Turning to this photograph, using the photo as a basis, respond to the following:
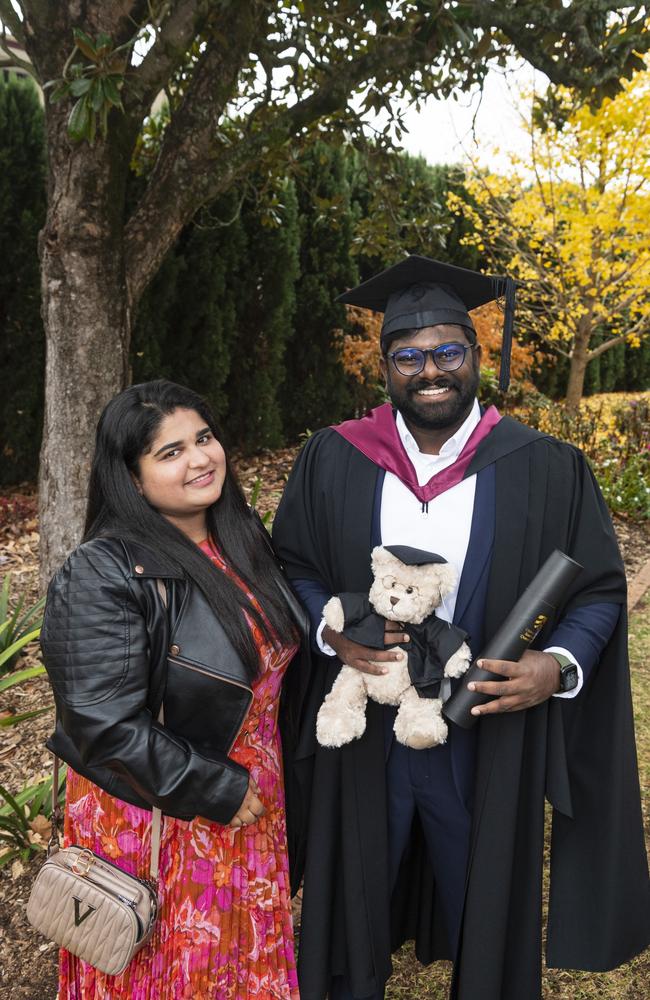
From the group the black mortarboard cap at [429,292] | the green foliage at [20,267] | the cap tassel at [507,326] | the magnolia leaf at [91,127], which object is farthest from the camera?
the green foliage at [20,267]

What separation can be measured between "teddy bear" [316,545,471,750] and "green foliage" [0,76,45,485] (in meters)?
5.14

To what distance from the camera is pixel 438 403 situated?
1990 mm

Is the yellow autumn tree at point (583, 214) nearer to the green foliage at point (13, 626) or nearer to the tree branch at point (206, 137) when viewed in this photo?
the tree branch at point (206, 137)

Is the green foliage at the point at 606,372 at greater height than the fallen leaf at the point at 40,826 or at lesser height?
greater

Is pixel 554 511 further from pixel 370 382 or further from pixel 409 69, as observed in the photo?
pixel 370 382

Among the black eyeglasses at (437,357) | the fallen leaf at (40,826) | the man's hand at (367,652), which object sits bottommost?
the fallen leaf at (40,826)

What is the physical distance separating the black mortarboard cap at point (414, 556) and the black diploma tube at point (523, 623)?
223 mm

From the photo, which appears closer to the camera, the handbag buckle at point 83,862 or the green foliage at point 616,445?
the handbag buckle at point 83,862

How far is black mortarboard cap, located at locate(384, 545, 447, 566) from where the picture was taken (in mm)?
1793

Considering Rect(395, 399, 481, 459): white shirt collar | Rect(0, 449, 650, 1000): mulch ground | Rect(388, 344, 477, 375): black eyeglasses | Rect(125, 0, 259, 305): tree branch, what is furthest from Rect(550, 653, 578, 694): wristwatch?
Rect(125, 0, 259, 305): tree branch

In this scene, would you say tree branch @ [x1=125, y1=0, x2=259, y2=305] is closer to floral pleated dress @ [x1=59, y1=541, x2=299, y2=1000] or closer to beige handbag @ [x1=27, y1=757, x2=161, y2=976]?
floral pleated dress @ [x1=59, y1=541, x2=299, y2=1000]

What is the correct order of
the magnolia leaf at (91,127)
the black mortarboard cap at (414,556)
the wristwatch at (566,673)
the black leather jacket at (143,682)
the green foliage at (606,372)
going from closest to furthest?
the black leather jacket at (143,682) < the black mortarboard cap at (414,556) < the wristwatch at (566,673) < the magnolia leaf at (91,127) < the green foliage at (606,372)

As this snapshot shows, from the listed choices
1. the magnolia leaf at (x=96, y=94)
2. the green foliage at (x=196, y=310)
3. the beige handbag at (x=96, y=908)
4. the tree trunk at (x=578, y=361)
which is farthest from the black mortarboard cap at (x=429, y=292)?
the tree trunk at (x=578, y=361)

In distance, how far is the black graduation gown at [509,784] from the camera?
198 centimetres
